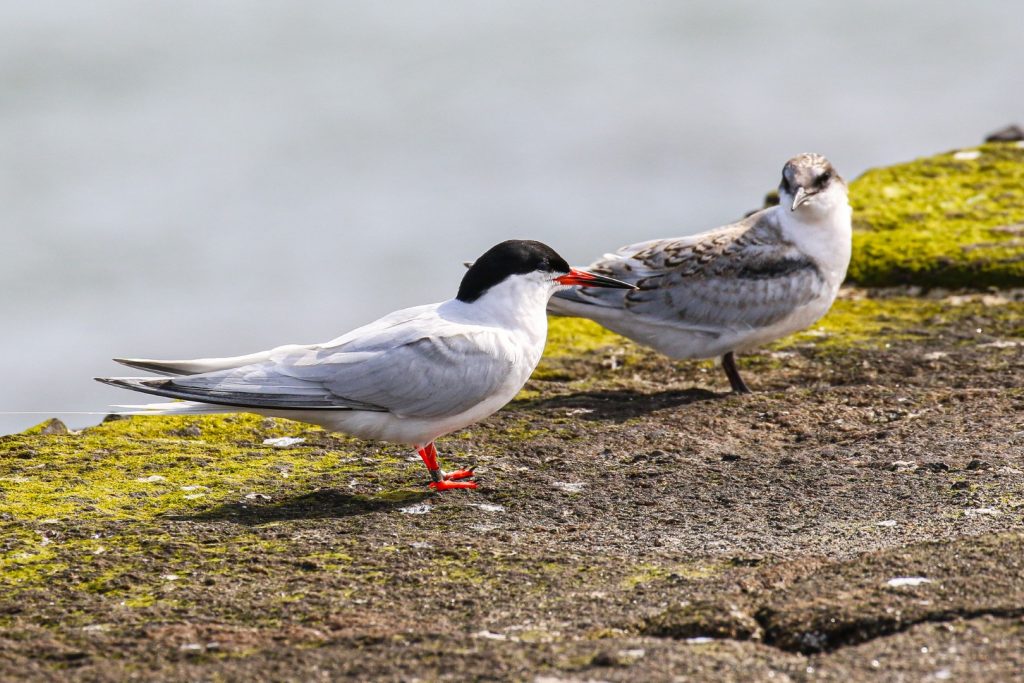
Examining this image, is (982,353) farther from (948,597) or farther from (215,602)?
(215,602)

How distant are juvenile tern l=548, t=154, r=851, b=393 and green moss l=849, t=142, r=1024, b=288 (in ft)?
2.49

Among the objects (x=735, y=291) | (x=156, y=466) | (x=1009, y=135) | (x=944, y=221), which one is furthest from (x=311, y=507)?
(x=1009, y=135)

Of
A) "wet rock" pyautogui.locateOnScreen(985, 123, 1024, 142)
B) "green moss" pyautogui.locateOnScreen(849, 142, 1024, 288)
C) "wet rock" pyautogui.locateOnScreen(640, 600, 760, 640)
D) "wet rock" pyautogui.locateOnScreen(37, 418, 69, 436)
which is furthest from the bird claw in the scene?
"wet rock" pyautogui.locateOnScreen(985, 123, 1024, 142)

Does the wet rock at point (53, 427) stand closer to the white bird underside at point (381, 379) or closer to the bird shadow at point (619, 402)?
the white bird underside at point (381, 379)

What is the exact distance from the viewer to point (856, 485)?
4258 millimetres

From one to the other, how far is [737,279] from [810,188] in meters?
0.57

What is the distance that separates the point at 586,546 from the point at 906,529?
909 mm

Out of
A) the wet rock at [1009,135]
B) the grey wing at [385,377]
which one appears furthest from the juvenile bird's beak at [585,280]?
the wet rock at [1009,135]

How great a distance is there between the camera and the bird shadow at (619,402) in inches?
208

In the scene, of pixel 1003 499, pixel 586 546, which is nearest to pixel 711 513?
pixel 586 546

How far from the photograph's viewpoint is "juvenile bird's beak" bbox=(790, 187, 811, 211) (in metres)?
6.09

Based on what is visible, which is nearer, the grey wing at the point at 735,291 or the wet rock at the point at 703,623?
the wet rock at the point at 703,623

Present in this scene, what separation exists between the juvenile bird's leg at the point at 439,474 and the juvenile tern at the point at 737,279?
64.0 inches

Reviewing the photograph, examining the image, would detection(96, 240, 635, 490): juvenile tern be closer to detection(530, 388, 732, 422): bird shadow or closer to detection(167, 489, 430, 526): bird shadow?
detection(167, 489, 430, 526): bird shadow
